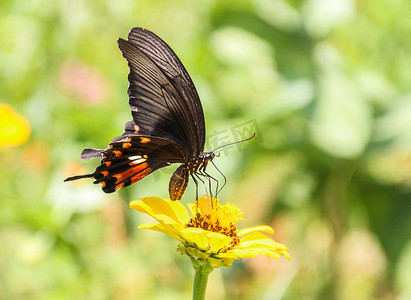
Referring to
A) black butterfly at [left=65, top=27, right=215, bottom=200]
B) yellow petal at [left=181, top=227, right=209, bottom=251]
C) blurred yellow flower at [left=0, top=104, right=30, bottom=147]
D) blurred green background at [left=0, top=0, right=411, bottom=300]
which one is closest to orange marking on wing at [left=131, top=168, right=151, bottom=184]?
black butterfly at [left=65, top=27, right=215, bottom=200]

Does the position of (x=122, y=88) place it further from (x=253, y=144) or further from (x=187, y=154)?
(x=187, y=154)

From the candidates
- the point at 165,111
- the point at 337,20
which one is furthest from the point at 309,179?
the point at 165,111

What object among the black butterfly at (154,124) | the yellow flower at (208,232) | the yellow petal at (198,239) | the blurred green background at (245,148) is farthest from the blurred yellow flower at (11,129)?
the yellow petal at (198,239)

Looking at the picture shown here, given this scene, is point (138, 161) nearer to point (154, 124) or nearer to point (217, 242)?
point (154, 124)

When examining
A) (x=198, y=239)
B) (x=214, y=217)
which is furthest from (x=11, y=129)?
(x=198, y=239)

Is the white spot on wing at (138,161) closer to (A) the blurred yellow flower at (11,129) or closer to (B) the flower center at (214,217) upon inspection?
(B) the flower center at (214,217)

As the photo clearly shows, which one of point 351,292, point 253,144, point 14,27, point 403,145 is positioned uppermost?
point 14,27
